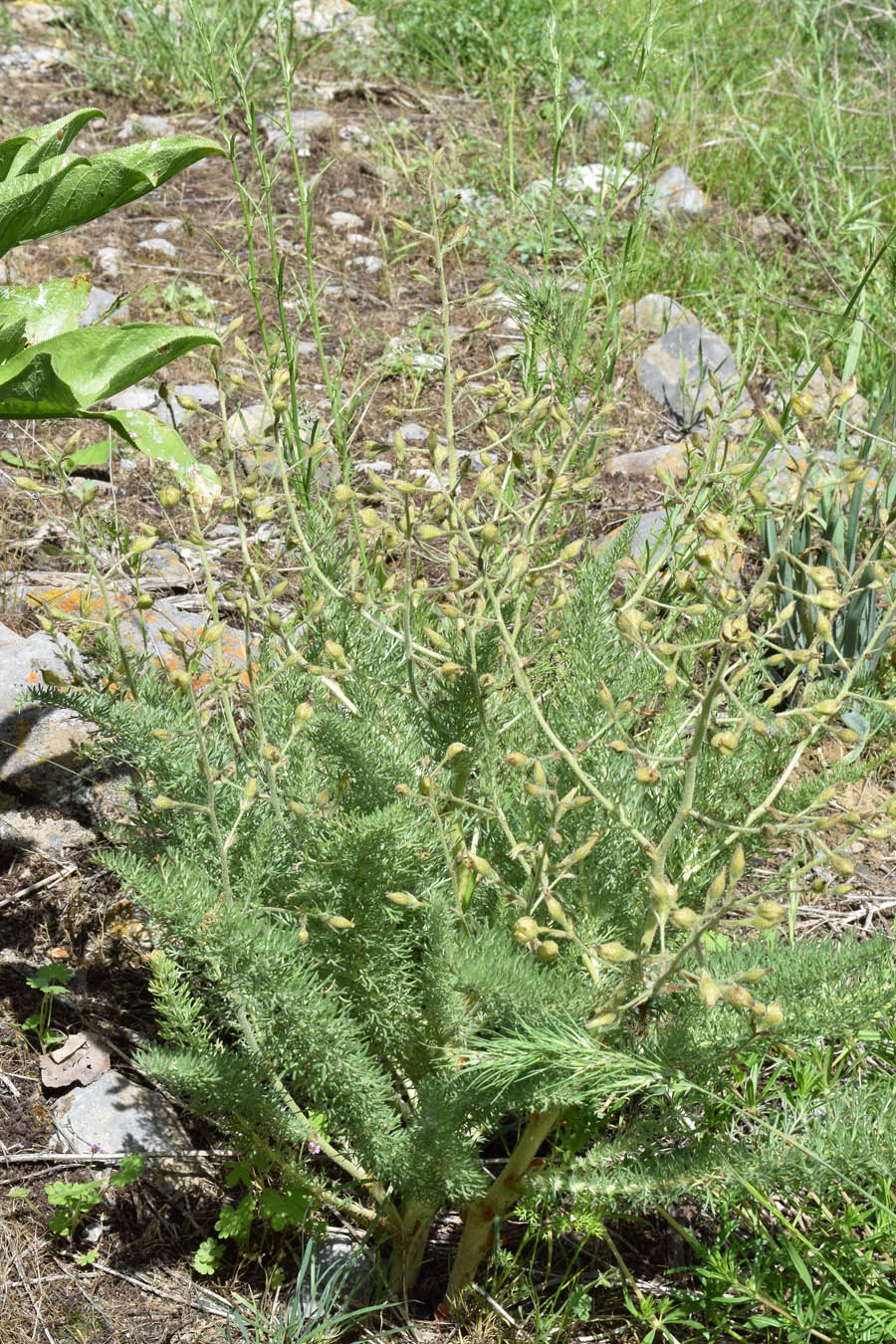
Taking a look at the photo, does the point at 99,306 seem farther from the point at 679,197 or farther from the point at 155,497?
the point at 679,197

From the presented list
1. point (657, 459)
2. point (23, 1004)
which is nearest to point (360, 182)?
point (657, 459)

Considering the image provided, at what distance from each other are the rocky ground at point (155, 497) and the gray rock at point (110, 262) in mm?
10

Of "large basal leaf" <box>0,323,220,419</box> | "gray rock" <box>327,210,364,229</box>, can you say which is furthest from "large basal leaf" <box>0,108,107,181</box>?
"gray rock" <box>327,210,364,229</box>

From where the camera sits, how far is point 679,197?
15.7ft

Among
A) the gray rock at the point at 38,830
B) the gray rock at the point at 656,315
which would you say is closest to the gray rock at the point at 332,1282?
the gray rock at the point at 38,830

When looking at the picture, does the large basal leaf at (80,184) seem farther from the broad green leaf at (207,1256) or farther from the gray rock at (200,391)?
the gray rock at (200,391)

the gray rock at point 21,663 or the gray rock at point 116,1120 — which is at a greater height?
the gray rock at point 21,663

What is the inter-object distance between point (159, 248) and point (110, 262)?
0.22 m

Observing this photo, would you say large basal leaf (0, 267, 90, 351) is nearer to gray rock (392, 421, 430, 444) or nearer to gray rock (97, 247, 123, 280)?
gray rock (392, 421, 430, 444)

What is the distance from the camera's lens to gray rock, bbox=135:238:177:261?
173 inches

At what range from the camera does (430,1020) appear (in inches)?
62.2

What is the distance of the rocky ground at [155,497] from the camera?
71.9 inches

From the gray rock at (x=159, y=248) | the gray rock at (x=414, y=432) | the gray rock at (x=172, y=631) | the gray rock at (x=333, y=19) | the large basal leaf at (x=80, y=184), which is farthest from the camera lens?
the gray rock at (x=333, y=19)

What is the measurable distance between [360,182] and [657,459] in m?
2.17
